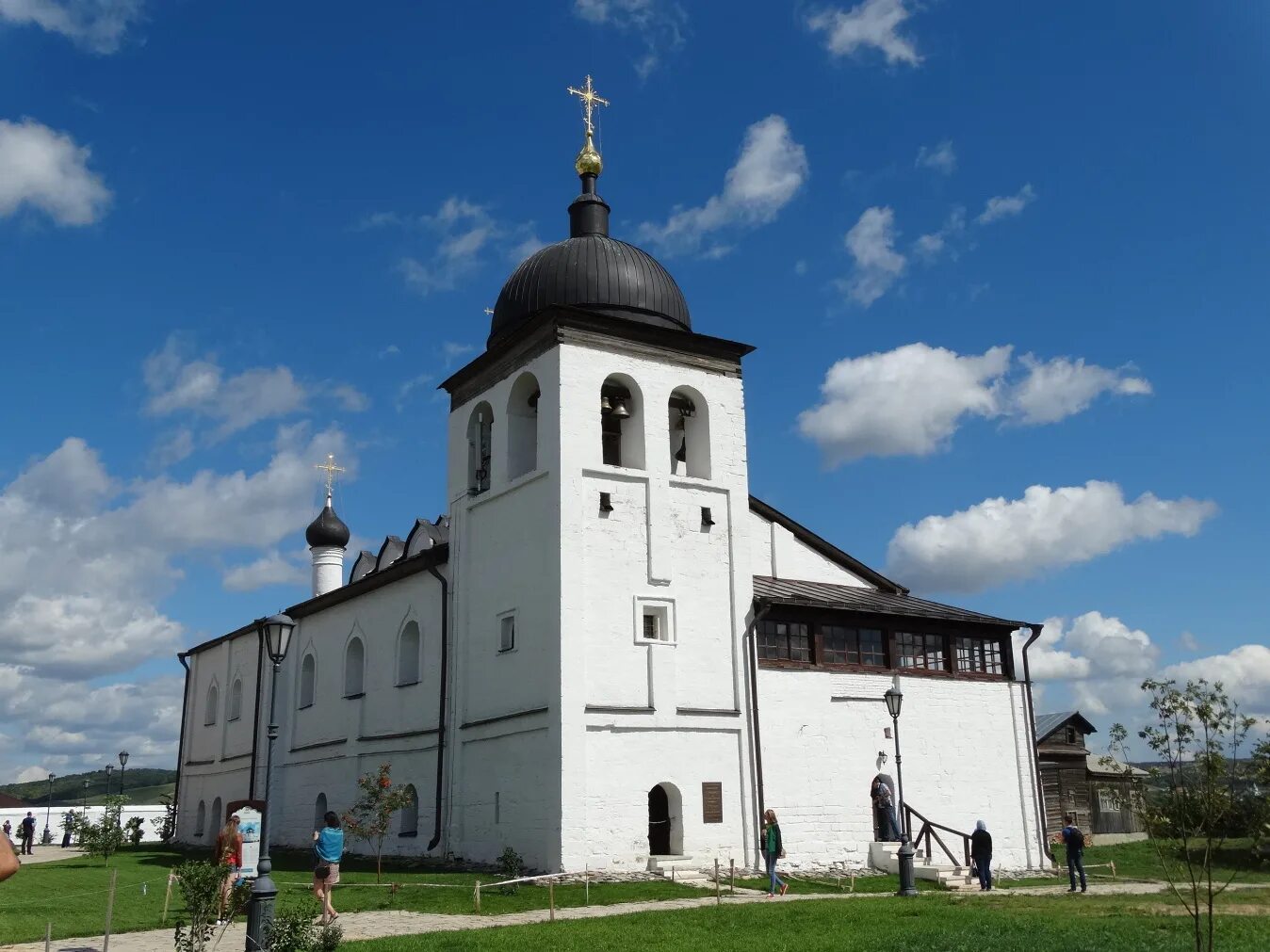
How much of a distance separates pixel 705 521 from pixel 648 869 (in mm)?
6970

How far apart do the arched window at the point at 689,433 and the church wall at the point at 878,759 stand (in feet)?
15.2

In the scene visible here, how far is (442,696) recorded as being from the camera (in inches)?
999

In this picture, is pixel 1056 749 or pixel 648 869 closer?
pixel 648 869

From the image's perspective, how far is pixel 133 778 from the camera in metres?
162

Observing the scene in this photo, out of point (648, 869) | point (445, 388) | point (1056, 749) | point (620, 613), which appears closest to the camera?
point (648, 869)

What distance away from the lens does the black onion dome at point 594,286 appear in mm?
25016

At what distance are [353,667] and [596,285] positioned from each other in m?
12.4

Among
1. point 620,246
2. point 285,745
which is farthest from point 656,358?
point 285,745

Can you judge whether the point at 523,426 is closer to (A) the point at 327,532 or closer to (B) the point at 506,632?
(B) the point at 506,632

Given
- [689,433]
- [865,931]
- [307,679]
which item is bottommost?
[865,931]

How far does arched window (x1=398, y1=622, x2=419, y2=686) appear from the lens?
2777cm

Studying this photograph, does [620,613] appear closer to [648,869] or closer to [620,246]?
[648,869]

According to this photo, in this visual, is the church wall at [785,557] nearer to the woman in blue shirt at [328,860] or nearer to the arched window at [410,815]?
the arched window at [410,815]

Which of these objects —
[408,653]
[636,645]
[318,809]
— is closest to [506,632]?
[636,645]
